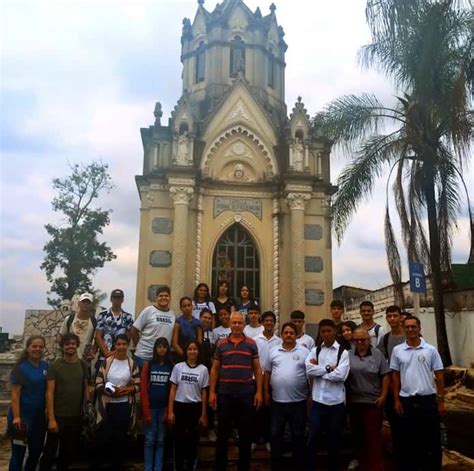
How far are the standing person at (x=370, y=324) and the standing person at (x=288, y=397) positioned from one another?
3.54 ft

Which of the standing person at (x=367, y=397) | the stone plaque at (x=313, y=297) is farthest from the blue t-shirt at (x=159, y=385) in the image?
the stone plaque at (x=313, y=297)

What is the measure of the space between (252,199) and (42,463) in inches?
414

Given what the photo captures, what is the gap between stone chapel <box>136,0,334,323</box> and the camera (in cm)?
1417

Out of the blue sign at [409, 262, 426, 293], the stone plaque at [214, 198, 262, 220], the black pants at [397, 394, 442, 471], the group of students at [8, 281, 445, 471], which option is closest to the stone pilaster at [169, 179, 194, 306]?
the stone plaque at [214, 198, 262, 220]

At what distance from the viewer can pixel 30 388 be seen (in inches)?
216

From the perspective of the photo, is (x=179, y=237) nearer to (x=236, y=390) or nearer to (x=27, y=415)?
(x=236, y=390)

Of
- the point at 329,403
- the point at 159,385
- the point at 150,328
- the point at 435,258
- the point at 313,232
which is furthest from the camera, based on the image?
the point at 313,232

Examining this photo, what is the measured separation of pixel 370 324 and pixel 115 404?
11.2 feet

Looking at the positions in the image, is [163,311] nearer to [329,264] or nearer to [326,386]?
[326,386]

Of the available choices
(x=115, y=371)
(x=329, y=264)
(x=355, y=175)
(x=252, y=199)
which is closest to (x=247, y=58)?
(x=252, y=199)

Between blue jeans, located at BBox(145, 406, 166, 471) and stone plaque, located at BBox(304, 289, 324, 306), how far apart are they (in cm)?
892

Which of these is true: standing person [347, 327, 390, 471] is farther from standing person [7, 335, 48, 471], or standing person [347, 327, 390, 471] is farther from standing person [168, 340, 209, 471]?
standing person [7, 335, 48, 471]

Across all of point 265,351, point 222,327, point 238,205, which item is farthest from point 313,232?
point 265,351

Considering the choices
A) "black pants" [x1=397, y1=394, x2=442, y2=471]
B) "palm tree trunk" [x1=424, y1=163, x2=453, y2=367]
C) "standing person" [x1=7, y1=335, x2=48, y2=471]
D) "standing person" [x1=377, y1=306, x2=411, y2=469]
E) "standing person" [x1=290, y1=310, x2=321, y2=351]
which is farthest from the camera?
"palm tree trunk" [x1=424, y1=163, x2=453, y2=367]
